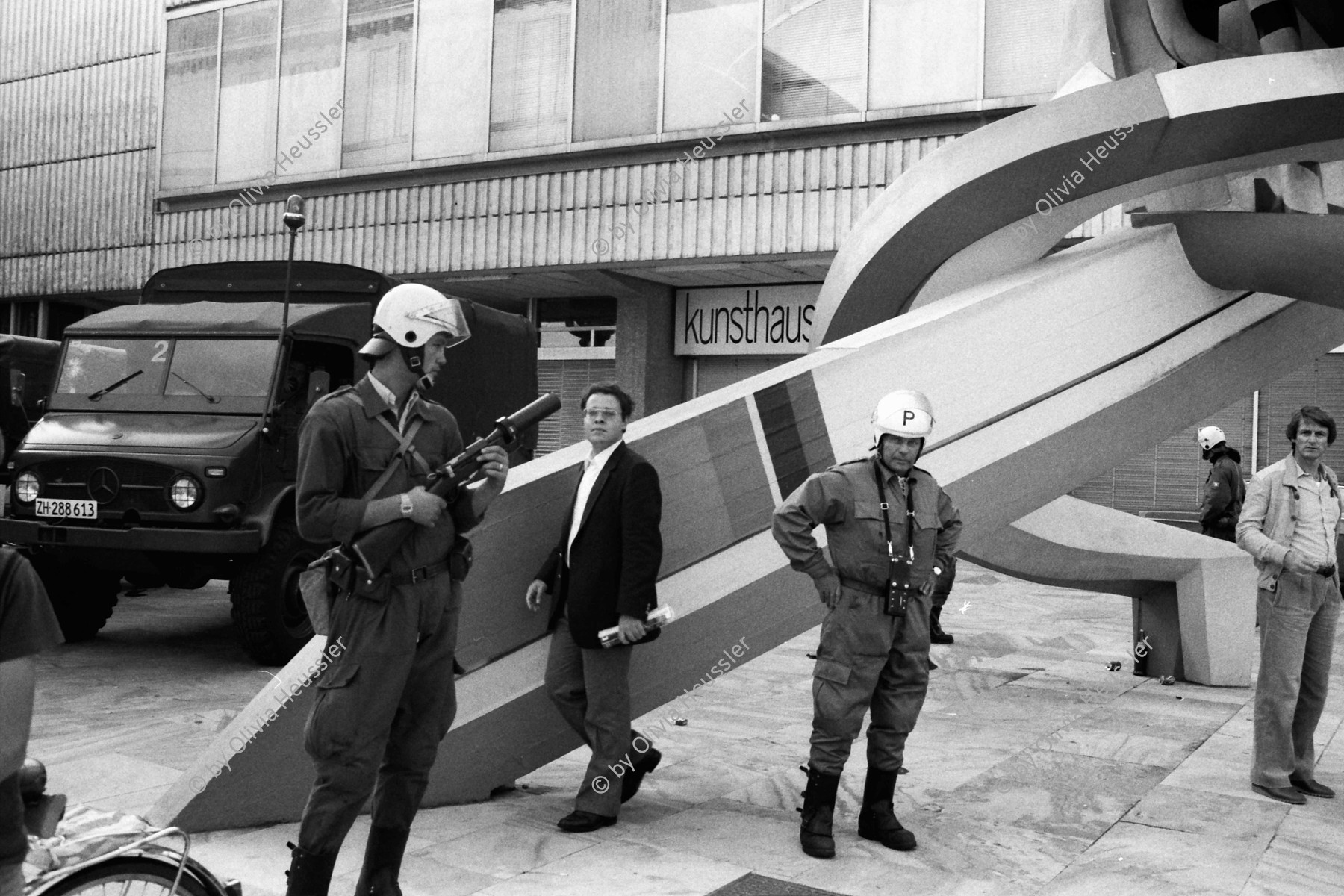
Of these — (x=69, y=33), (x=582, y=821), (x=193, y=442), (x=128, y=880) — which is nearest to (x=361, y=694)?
(x=128, y=880)

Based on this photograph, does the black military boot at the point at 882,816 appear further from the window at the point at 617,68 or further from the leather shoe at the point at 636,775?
the window at the point at 617,68

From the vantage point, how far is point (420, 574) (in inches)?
146

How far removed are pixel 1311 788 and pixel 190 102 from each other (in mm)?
18905

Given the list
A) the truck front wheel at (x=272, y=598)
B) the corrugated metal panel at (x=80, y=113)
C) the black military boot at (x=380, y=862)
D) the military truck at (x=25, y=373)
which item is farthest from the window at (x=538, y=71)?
the black military boot at (x=380, y=862)

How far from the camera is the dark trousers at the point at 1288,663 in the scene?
18.2ft

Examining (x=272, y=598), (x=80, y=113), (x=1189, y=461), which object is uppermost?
(x=80, y=113)

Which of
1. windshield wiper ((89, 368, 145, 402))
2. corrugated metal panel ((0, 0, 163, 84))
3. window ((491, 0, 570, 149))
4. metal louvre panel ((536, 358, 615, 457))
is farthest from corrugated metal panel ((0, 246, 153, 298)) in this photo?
windshield wiper ((89, 368, 145, 402))

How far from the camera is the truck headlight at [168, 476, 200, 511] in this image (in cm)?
809

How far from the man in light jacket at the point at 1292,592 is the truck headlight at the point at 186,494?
242 inches

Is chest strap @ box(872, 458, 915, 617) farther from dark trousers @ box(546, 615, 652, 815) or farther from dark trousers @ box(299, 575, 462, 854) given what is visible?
dark trousers @ box(299, 575, 462, 854)

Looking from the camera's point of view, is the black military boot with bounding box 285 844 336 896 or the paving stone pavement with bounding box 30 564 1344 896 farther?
the paving stone pavement with bounding box 30 564 1344 896

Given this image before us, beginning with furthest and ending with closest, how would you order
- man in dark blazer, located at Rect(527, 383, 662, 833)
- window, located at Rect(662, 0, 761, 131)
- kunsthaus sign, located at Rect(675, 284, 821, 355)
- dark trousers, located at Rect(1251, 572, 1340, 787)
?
kunsthaus sign, located at Rect(675, 284, 821, 355) < window, located at Rect(662, 0, 761, 131) < dark trousers, located at Rect(1251, 572, 1340, 787) < man in dark blazer, located at Rect(527, 383, 662, 833)

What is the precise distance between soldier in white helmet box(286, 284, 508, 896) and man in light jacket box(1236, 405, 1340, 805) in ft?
12.2

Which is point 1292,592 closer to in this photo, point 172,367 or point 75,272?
point 172,367
